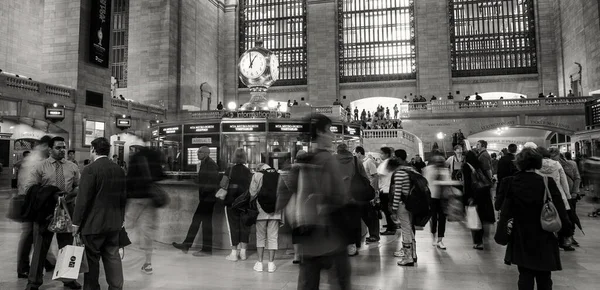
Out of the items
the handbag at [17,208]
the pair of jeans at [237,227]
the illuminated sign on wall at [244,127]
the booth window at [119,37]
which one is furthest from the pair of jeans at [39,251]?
the booth window at [119,37]

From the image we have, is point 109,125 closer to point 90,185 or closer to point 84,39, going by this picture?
point 84,39

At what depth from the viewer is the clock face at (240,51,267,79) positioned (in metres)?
10.1

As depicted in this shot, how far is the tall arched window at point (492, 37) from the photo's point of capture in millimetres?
31375

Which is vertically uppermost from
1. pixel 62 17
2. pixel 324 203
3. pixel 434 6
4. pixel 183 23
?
pixel 434 6

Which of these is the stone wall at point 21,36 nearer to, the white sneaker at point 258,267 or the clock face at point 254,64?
the clock face at point 254,64

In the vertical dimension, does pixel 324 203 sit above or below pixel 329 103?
below

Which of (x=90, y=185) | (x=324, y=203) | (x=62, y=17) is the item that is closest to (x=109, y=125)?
(x=62, y=17)

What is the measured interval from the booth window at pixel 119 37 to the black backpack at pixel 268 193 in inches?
1061

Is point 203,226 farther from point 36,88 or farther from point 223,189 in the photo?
point 36,88

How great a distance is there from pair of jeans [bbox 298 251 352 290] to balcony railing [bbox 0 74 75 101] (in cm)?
1762

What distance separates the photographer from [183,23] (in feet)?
94.5

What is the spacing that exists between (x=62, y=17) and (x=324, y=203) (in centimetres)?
2214

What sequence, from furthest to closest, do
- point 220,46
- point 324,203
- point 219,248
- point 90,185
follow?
1. point 220,46
2. point 219,248
3. point 90,185
4. point 324,203

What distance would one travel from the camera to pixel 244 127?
30.1 ft
